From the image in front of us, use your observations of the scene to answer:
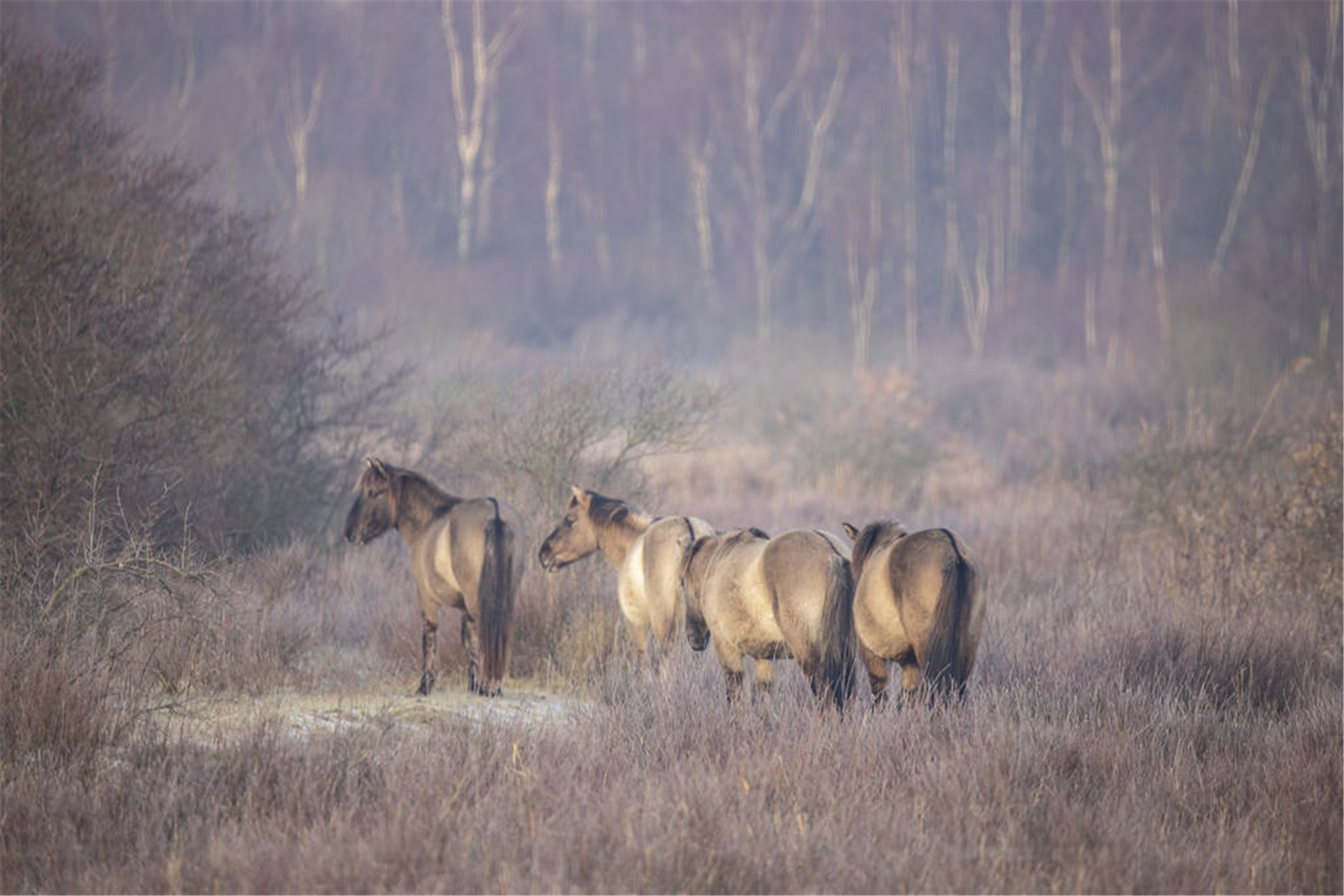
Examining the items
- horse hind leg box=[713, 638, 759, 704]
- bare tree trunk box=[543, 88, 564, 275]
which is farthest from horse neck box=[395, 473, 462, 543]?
bare tree trunk box=[543, 88, 564, 275]

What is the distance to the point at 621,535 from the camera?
7.69 metres

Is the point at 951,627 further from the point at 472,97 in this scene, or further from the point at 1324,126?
the point at 472,97

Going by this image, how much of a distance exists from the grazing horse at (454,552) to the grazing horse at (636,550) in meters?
0.58

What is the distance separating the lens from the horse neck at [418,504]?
761 cm

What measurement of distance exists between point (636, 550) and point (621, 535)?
0.50m

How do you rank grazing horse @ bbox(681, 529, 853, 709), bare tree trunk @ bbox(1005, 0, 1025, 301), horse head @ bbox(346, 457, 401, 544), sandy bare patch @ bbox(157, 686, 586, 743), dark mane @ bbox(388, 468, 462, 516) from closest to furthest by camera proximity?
sandy bare patch @ bbox(157, 686, 586, 743)
grazing horse @ bbox(681, 529, 853, 709)
dark mane @ bbox(388, 468, 462, 516)
horse head @ bbox(346, 457, 401, 544)
bare tree trunk @ bbox(1005, 0, 1025, 301)

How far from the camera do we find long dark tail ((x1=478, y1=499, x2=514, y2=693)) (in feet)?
23.2

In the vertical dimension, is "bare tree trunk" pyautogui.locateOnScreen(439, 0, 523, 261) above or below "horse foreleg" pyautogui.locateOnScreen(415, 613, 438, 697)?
above

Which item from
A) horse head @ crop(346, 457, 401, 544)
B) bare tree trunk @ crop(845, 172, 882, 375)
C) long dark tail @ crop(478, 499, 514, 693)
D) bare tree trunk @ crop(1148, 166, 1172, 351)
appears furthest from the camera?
bare tree trunk @ crop(845, 172, 882, 375)

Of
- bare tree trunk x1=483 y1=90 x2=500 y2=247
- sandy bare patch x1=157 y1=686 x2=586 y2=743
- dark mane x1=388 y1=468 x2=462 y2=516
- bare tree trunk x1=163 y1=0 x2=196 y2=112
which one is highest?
bare tree trunk x1=163 y1=0 x2=196 y2=112

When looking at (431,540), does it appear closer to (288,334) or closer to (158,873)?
(158,873)

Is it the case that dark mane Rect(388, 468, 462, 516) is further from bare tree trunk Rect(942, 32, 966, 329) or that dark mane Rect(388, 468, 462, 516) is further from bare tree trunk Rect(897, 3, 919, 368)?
bare tree trunk Rect(942, 32, 966, 329)

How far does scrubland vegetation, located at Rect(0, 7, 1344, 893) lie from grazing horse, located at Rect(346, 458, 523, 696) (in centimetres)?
36

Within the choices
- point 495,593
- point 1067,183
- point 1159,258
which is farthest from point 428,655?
point 1067,183
